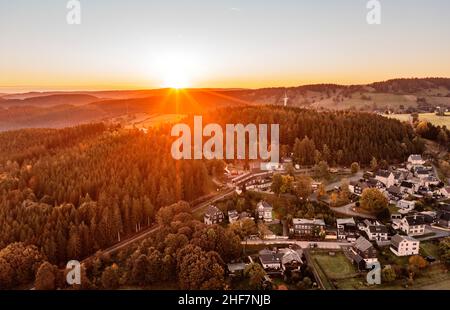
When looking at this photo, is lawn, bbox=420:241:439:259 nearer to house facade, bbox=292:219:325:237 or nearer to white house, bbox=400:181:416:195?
house facade, bbox=292:219:325:237

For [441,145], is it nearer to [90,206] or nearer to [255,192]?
[255,192]

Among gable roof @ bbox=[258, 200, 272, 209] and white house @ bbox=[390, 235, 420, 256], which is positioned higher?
gable roof @ bbox=[258, 200, 272, 209]

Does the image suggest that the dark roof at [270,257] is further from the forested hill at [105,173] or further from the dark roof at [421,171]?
the dark roof at [421,171]

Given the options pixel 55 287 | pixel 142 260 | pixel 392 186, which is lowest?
pixel 55 287

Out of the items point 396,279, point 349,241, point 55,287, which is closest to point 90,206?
point 55,287

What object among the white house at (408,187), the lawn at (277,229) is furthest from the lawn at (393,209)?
the lawn at (277,229)

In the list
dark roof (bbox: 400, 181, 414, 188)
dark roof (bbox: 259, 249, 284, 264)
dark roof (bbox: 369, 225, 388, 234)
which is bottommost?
dark roof (bbox: 259, 249, 284, 264)

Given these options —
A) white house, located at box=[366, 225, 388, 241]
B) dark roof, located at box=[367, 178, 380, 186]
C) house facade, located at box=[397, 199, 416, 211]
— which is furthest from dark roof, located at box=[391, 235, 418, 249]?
dark roof, located at box=[367, 178, 380, 186]
